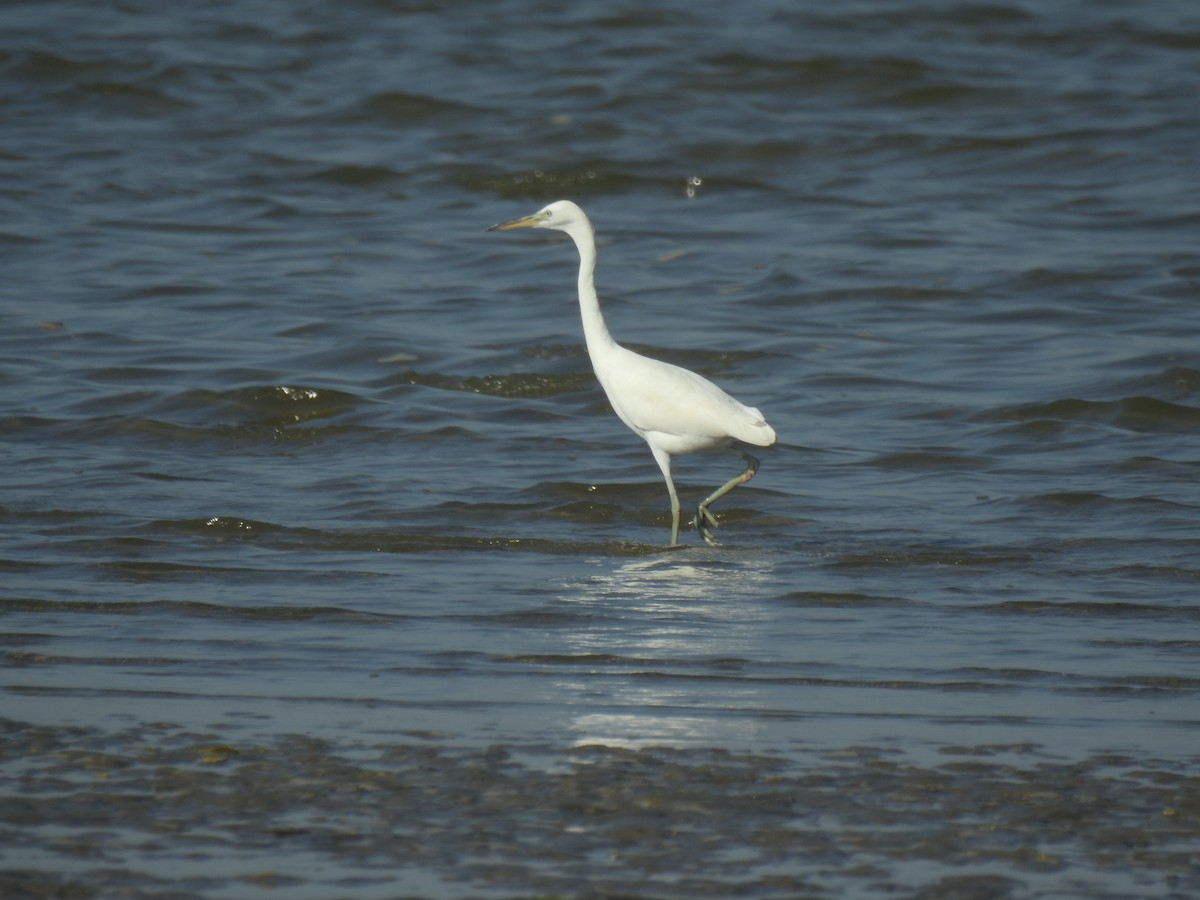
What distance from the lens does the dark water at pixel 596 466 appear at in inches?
170

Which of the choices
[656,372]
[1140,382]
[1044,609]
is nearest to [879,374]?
[1140,382]

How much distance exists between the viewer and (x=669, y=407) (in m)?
8.82

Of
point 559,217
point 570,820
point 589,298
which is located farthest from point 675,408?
point 570,820

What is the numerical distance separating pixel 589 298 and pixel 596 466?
128 centimetres

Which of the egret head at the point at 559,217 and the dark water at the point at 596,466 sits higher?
the egret head at the point at 559,217

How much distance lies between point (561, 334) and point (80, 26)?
15.6m

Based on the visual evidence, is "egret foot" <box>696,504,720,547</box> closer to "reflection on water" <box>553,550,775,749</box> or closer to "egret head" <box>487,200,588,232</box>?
"reflection on water" <box>553,550,775,749</box>

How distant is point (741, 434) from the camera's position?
8.62m

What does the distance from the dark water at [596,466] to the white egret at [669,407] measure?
0.43m

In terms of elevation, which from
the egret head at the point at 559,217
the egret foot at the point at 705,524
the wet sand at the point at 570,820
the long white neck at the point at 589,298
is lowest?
the egret foot at the point at 705,524

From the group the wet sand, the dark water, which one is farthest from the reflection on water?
the wet sand

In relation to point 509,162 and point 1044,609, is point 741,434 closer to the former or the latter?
point 1044,609

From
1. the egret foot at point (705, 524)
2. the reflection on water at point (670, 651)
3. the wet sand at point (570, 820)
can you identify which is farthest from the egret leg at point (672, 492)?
the wet sand at point (570, 820)

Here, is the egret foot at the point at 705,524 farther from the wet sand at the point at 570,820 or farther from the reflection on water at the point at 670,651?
the wet sand at the point at 570,820
